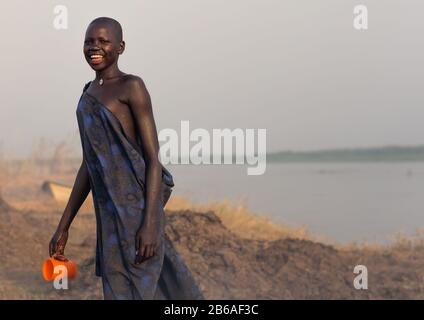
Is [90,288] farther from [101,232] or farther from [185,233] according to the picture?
[101,232]

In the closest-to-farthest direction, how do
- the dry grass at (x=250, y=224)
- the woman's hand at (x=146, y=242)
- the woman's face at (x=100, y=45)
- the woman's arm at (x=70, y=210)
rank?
1. the woman's hand at (x=146, y=242)
2. the woman's face at (x=100, y=45)
3. the woman's arm at (x=70, y=210)
4. the dry grass at (x=250, y=224)

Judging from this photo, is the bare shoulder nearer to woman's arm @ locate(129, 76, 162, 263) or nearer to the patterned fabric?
woman's arm @ locate(129, 76, 162, 263)

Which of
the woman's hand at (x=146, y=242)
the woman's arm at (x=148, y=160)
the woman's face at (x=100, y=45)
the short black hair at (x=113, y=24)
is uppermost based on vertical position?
the short black hair at (x=113, y=24)

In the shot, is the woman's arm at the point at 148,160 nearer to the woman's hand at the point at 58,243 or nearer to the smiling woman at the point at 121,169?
the smiling woman at the point at 121,169

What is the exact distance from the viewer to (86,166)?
4879 mm

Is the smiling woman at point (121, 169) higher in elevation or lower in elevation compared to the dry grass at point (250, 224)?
higher

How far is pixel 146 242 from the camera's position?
4.53 metres

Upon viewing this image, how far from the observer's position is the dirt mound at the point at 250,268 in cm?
995

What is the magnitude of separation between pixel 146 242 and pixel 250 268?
5.93 m

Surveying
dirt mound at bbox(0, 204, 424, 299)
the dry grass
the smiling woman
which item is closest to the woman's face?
the smiling woman

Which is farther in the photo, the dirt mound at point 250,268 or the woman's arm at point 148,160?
the dirt mound at point 250,268

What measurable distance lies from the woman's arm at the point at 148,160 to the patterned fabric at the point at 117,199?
51 millimetres

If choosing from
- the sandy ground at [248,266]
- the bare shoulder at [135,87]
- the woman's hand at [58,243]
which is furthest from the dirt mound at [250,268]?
the bare shoulder at [135,87]
